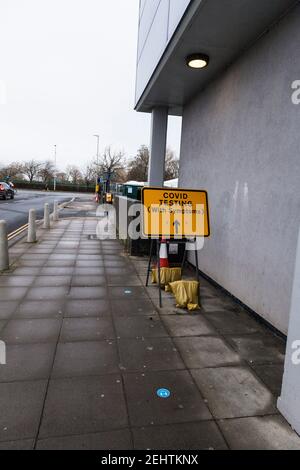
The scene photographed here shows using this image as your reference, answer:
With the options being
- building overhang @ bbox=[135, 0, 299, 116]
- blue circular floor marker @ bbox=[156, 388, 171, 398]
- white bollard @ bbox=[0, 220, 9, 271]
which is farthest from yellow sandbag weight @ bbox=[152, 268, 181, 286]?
building overhang @ bbox=[135, 0, 299, 116]

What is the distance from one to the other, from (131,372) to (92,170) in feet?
275

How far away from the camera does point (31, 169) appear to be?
3637 inches

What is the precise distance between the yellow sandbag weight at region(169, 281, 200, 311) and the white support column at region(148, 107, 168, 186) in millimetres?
5057

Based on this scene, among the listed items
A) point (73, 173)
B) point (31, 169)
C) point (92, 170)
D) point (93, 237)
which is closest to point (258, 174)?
point (93, 237)

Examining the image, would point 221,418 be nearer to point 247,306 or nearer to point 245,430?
point 245,430

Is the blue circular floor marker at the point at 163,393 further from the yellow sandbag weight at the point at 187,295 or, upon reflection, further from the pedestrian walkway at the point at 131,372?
the yellow sandbag weight at the point at 187,295

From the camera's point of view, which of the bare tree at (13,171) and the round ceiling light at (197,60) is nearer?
the round ceiling light at (197,60)

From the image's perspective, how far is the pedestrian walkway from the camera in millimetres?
2254

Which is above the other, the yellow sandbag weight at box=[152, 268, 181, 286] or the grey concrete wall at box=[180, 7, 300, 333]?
the grey concrete wall at box=[180, 7, 300, 333]

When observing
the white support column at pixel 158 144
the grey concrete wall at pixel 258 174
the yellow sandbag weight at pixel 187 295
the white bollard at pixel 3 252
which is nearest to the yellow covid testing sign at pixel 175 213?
A: the grey concrete wall at pixel 258 174

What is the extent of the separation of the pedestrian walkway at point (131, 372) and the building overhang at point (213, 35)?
393 cm

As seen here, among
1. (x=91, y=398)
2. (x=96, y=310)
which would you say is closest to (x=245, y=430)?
(x=91, y=398)

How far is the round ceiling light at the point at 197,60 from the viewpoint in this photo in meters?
5.10

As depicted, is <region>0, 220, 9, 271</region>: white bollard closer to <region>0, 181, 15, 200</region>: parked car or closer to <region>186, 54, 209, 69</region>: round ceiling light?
<region>186, 54, 209, 69</region>: round ceiling light
